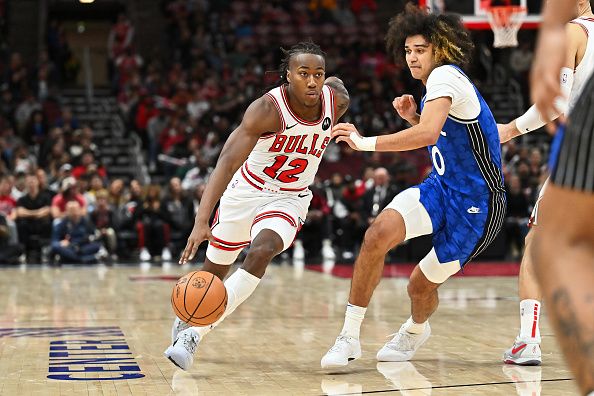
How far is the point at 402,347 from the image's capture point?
17.8 feet

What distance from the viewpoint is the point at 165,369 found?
5.14 meters

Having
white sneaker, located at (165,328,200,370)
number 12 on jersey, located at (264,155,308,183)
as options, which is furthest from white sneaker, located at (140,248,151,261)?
white sneaker, located at (165,328,200,370)

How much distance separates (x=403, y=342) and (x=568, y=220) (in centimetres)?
321

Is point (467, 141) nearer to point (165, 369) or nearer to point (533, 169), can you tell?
point (165, 369)

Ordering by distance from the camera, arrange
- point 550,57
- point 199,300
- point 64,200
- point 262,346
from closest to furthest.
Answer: point 550,57 < point 199,300 < point 262,346 < point 64,200

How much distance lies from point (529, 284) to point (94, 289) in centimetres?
616

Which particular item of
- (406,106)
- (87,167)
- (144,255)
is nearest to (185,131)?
(87,167)

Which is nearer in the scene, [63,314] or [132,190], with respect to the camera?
[63,314]

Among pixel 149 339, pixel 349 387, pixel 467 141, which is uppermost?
pixel 467 141

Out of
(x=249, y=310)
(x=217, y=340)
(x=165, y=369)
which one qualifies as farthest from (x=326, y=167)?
(x=165, y=369)

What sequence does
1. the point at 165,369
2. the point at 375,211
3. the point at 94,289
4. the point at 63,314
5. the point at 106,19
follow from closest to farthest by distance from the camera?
the point at 165,369 < the point at 63,314 < the point at 94,289 < the point at 375,211 < the point at 106,19

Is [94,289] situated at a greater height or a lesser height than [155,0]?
lesser

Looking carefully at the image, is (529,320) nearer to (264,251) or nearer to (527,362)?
(527,362)

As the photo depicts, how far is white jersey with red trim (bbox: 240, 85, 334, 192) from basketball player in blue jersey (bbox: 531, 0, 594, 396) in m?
→ 3.23
